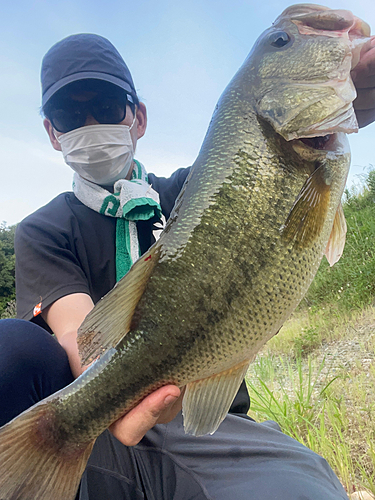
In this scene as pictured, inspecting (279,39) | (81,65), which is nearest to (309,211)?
(279,39)

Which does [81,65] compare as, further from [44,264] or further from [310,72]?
[310,72]

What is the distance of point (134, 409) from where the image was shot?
1.26 metres

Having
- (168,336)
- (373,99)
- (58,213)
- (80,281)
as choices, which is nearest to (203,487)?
(168,336)

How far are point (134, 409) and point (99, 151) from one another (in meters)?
1.76

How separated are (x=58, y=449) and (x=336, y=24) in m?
1.93

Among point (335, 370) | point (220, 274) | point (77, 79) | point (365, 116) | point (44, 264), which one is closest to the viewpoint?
point (220, 274)

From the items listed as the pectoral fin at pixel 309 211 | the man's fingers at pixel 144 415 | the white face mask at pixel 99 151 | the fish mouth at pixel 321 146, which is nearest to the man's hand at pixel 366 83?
the fish mouth at pixel 321 146

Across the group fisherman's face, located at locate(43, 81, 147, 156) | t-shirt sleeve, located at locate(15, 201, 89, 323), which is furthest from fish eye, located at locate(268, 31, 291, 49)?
t-shirt sleeve, located at locate(15, 201, 89, 323)

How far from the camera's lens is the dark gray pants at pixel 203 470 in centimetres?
150

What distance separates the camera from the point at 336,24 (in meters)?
1.36

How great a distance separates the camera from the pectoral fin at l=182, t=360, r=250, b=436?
1223 mm

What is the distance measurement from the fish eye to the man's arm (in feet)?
4.60

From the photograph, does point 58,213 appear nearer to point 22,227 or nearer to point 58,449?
point 22,227

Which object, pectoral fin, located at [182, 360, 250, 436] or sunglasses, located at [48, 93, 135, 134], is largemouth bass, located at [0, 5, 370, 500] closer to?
pectoral fin, located at [182, 360, 250, 436]
